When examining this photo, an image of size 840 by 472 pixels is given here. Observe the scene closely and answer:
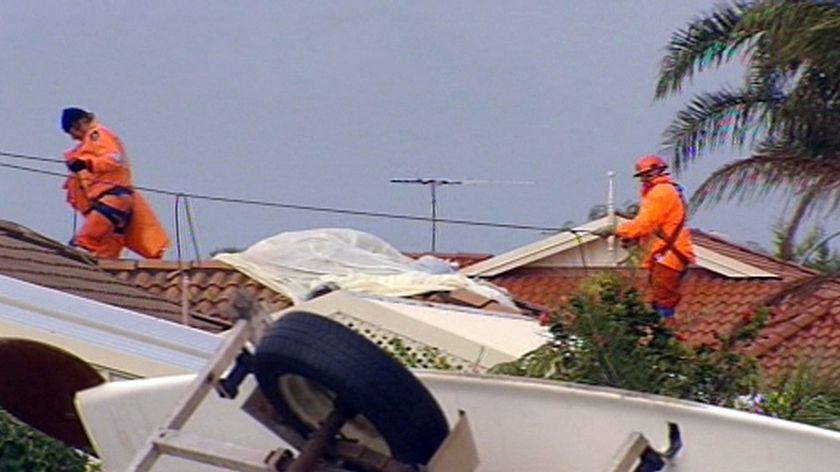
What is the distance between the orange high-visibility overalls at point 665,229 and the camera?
10.3 metres

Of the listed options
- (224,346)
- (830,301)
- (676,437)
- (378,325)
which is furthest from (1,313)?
(830,301)

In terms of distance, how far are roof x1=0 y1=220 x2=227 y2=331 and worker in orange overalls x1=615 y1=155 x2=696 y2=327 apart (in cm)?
284

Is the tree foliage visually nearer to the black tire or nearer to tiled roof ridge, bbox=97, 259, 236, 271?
the black tire

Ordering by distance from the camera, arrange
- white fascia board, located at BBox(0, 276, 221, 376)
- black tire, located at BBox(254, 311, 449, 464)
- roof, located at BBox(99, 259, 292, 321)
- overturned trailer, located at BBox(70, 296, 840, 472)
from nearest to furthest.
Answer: overturned trailer, located at BBox(70, 296, 840, 472) → black tire, located at BBox(254, 311, 449, 464) → white fascia board, located at BBox(0, 276, 221, 376) → roof, located at BBox(99, 259, 292, 321)

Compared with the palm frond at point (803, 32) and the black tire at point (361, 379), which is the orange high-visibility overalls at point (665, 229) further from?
the black tire at point (361, 379)

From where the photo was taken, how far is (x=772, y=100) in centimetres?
1334

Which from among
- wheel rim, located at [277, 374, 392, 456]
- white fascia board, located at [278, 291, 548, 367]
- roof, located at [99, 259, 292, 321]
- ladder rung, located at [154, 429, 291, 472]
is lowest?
roof, located at [99, 259, 292, 321]

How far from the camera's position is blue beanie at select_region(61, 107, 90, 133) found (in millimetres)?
12586

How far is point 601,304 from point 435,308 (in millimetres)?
5211

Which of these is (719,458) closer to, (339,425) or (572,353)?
(339,425)

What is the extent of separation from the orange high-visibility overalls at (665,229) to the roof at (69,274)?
2843mm

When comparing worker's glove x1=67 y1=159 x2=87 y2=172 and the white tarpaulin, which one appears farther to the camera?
the white tarpaulin

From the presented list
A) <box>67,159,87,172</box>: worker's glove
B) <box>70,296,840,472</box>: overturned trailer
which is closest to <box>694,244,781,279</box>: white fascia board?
<box>67,159,87,172</box>: worker's glove

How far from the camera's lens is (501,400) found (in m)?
4.18
